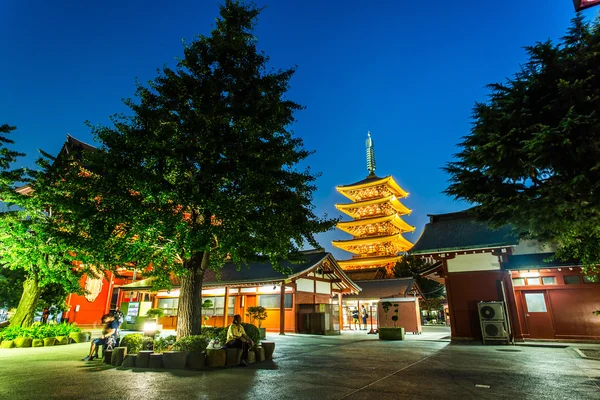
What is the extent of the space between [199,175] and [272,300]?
47.8 feet

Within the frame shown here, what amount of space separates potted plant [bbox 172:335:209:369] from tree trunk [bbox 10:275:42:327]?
9.00m

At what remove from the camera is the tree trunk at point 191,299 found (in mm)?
8633

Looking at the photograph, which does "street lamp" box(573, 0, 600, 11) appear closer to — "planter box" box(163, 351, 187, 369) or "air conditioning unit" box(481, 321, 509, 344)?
"planter box" box(163, 351, 187, 369)

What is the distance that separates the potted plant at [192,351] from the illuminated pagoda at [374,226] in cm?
3334

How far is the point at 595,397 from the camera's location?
489 cm

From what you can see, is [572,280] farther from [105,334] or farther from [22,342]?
[22,342]

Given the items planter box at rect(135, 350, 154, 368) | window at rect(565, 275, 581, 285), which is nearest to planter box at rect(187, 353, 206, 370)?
planter box at rect(135, 350, 154, 368)

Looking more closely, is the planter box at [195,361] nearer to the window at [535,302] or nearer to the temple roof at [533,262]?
the temple roof at [533,262]

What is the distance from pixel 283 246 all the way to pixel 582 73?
9.17 metres

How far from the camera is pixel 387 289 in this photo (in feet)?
96.3

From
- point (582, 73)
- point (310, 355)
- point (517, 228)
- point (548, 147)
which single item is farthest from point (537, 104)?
point (310, 355)

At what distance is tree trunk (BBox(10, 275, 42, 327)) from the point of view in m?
12.5

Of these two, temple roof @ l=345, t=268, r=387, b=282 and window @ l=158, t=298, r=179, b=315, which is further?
temple roof @ l=345, t=268, r=387, b=282

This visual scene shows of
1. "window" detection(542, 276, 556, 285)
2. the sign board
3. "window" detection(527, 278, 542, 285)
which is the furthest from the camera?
the sign board
